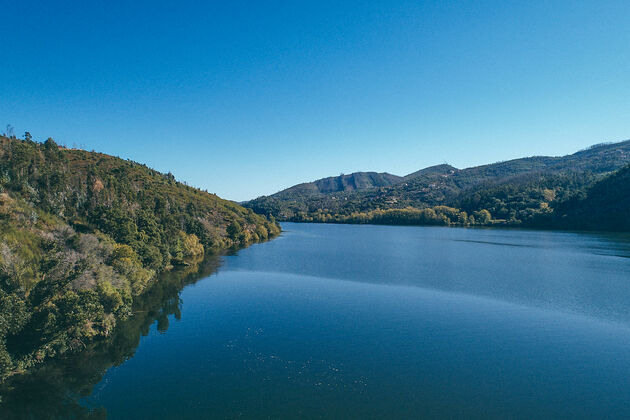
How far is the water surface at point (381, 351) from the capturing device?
2267 cm

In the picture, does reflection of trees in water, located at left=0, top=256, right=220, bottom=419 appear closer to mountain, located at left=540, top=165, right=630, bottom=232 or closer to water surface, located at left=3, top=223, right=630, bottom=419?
water surface, located at left=3, top=223, right=630, bottom=419

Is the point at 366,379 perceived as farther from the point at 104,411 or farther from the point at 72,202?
the point at 72,202

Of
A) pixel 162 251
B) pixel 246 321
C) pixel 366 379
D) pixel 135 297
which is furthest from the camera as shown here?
pixel 162 251

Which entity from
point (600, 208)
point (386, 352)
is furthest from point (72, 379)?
point (600, 208)

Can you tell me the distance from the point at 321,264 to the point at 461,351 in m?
46.6

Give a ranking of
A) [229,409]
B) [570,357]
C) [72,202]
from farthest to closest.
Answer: [72,202], [570,357], [229,409]

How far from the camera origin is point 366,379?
83.7 feet

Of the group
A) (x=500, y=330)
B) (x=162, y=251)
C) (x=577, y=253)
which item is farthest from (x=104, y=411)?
(x=577, y=253)

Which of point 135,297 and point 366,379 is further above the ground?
point 135,297

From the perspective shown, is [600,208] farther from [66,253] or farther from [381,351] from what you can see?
[66,253]

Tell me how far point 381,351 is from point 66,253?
3556cm

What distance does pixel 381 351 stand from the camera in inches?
1192

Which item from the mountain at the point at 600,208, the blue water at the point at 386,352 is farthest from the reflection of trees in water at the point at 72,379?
the mountain at the point at 600,208

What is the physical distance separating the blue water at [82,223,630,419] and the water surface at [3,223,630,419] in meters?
0.13
